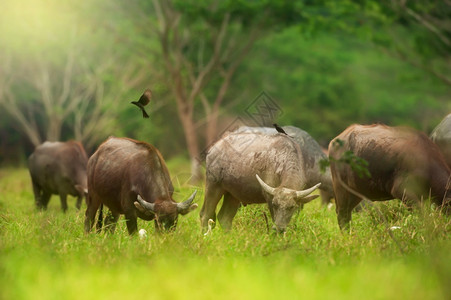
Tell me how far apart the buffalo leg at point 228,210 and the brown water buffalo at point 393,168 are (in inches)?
58.3

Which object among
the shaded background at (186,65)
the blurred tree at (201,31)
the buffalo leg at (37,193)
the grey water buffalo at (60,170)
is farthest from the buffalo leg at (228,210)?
the shaded background at (186,65)

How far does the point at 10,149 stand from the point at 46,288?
30.1 m

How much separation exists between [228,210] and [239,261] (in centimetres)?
311

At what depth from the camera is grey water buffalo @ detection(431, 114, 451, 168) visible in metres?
9.86

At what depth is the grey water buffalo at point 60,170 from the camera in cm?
1439

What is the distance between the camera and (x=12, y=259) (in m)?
6.67

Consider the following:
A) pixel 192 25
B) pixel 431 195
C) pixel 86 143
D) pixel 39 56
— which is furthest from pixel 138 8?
pixel 431 195

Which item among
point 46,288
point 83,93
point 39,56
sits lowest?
point 83,93

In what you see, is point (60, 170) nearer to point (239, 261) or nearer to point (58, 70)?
point (239, 261)

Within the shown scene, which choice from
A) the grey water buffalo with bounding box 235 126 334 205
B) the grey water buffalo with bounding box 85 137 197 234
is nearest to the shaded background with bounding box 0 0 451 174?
the grey water buffalo with bounding box 235 126 334 205

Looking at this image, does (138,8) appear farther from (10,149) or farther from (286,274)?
(286,274)

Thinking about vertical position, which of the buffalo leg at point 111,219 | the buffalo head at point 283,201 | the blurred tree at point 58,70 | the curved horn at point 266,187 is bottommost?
the blurred tree at point 58,70

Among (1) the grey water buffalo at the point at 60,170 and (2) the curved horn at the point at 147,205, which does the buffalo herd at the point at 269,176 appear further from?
(1) the grey water buffalo at the point at 60,170

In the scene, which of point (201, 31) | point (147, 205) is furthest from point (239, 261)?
point (201, 31)
